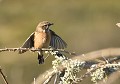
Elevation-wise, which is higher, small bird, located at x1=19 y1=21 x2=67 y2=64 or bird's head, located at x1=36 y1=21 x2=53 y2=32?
bird's head, located at x1=36 y1=21 x2=53 y2=32

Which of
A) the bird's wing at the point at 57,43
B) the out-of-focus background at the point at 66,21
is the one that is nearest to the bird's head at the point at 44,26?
the bird's wing at the point at 57,43

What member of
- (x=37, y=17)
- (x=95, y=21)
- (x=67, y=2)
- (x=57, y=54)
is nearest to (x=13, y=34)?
(x=37, y=17)

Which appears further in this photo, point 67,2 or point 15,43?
point 67,2

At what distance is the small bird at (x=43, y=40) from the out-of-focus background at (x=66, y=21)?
9045 millimetres

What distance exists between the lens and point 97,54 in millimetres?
3268

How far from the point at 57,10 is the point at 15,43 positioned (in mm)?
4627

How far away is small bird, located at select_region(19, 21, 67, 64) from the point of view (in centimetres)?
526

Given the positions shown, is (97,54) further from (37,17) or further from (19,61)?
(37,17)

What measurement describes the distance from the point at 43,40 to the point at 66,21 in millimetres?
14949

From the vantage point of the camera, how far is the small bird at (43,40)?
526 cm

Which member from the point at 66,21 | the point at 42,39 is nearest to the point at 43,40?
the point at 42,39

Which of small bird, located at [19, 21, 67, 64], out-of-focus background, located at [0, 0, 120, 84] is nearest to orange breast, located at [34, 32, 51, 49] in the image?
small bird, located at [19, 21, 67, 64]

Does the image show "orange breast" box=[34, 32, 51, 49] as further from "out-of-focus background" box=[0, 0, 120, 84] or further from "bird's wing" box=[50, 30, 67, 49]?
"out-of-focus background" box=[0, 0, 120, 84]

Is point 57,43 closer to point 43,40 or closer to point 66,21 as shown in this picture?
point 43,40
